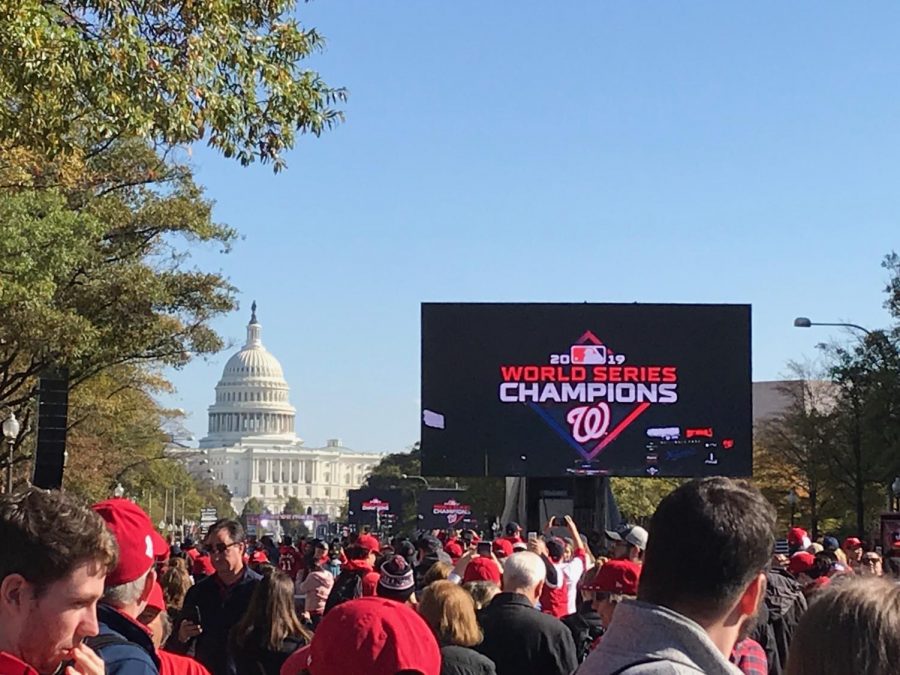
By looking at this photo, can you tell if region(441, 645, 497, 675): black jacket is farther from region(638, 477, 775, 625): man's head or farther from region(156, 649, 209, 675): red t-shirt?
region(638, 477, 775, 625): man's head

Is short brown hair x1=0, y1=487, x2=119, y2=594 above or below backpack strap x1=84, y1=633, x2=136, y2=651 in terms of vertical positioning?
above

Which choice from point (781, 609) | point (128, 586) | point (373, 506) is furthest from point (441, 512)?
point (128, 586)

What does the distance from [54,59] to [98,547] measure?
820cm

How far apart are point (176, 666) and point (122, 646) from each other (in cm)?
59

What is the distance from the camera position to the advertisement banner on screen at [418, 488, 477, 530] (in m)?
74.4

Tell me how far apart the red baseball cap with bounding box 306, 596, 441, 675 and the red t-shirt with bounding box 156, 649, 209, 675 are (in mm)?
425

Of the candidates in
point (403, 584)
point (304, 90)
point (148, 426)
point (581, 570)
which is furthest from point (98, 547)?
point (148, 426)

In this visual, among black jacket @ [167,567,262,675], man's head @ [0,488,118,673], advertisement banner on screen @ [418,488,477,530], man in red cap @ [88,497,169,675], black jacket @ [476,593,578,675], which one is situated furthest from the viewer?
advertisement banner on screen @ [418,488,477,530]

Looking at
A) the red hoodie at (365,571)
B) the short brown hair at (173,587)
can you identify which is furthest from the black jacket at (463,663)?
the short brown hair at (173,587)

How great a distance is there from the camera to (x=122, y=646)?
3.90 meters

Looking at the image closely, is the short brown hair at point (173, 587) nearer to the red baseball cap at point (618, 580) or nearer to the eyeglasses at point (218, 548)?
the eyeglasses at point (218, 548)

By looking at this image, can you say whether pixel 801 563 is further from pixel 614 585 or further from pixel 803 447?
pixel 803 447

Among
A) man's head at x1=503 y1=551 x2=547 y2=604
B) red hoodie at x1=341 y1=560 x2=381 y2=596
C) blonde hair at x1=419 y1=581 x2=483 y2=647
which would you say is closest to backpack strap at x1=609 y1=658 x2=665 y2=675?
blonde hair at x1=419 y1=581 x2=483 y2=647

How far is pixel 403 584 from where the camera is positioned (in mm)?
9094
